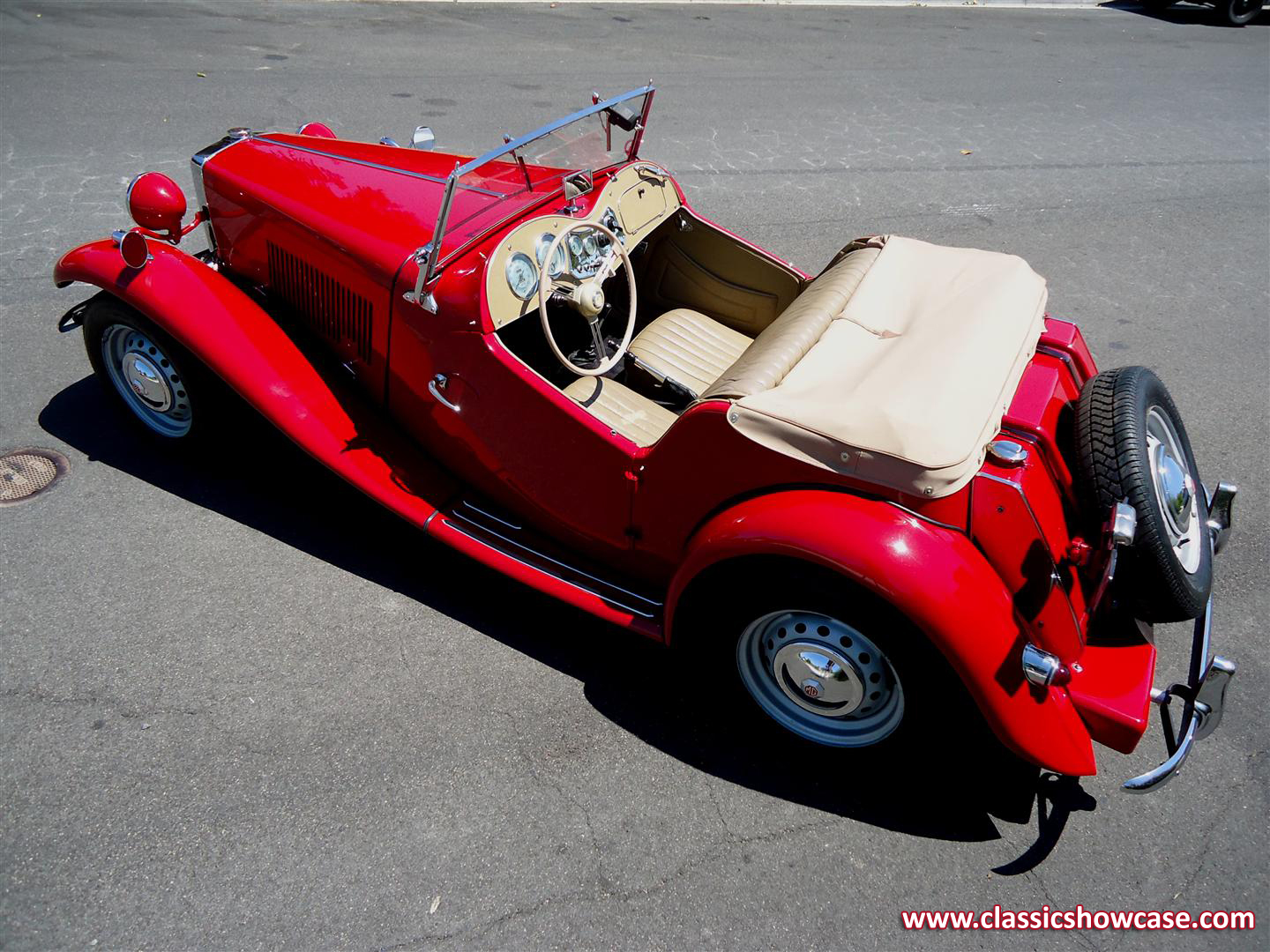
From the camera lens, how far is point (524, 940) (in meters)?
2.74

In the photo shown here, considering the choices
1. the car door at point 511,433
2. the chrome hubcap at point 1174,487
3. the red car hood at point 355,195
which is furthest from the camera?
the red car hood at point 355,195

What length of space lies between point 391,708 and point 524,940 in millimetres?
993

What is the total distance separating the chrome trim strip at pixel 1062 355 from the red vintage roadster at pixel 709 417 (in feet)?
0.08

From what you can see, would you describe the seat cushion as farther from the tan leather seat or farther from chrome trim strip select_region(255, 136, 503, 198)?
chrome trim strip select_region(255, 136, 503, 198)

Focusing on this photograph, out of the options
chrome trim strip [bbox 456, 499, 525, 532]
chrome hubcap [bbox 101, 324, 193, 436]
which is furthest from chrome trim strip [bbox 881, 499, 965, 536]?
chrome hubcap [bbox 101, 324, 193, 436]

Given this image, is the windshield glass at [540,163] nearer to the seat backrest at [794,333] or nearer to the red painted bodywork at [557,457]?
the red painted bodywork at [557,457]

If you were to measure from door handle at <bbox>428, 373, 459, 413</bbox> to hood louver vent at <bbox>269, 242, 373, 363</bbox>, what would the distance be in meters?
0.43

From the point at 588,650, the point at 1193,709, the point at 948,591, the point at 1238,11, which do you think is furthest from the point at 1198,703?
the point at 1238,11

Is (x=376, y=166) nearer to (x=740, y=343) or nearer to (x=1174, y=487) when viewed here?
(x=740, y=343)

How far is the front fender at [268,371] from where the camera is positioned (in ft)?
12.2

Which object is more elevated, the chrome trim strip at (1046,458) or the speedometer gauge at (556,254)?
the speedometer gauge at (556,254)

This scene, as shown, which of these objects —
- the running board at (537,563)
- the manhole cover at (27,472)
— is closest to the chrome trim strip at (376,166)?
the running board at (537,563)

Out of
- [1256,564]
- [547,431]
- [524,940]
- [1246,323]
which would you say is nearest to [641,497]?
Result: [547,431]

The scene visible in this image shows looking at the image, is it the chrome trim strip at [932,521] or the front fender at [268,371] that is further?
the front fender at [268,371]
